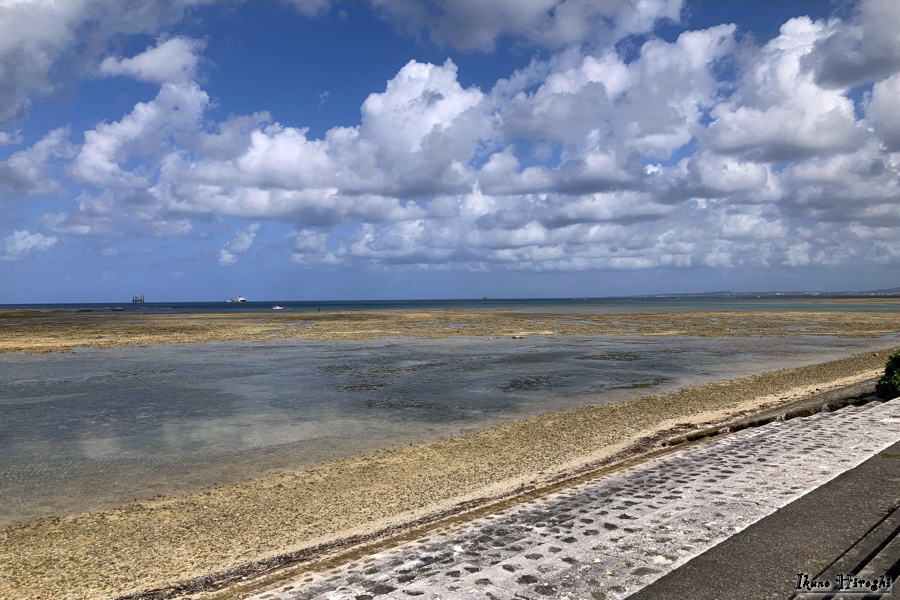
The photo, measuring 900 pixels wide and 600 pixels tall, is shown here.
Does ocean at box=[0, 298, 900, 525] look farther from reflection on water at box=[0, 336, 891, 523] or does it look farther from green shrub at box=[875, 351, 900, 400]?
green shrub at box=[875, 351, 900, 400]

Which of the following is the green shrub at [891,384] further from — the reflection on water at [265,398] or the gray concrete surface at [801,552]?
the gray concrete surface at [801,552]

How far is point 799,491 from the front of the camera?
26.7 ft

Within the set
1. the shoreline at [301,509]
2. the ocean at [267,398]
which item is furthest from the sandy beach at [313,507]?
the ocean at [267,398]

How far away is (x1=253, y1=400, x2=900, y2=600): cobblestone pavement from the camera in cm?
580

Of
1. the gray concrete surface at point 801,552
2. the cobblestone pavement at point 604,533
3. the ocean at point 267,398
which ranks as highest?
the gray concrete surface at point 801,552

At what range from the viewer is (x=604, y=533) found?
7.07 metres

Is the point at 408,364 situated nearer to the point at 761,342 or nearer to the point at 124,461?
the point at 124,461

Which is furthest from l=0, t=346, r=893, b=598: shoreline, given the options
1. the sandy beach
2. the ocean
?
the ocean

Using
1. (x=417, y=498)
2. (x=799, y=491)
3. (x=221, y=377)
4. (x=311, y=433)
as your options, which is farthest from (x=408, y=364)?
(x=799, y=491)

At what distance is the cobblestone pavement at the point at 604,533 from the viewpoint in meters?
5.80

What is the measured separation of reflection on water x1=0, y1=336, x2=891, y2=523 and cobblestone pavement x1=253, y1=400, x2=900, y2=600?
548cm

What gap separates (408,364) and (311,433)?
14610mm

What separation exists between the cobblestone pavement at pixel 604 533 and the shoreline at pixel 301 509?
1104 millimetres

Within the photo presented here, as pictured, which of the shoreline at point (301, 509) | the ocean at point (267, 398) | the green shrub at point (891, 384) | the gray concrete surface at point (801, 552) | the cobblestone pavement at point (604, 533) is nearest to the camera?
the gray concrete surface at point (801, 552)
